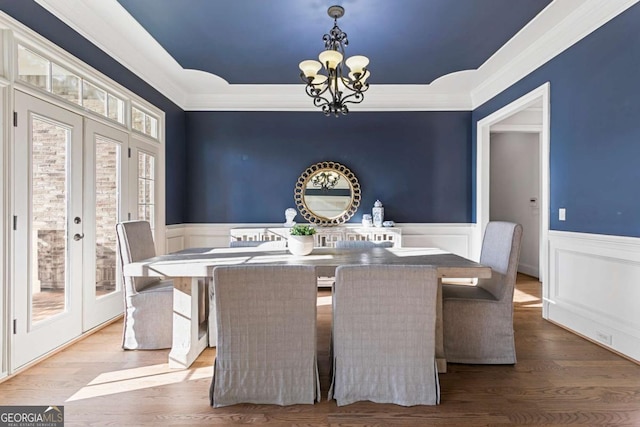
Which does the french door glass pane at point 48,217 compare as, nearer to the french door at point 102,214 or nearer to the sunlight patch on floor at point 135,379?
the french door at point 102,214

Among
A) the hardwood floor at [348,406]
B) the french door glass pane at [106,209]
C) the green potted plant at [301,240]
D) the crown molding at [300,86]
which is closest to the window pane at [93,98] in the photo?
the french door glass pane at [106,209]

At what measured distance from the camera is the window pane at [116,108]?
326 cm

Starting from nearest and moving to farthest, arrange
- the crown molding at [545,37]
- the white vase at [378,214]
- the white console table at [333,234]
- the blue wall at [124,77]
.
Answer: the blue wall at [124,77] < the crown molding at [545,37] < the white console table at [333,234] < the white vase at [378,214]

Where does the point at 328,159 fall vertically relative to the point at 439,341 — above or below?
above

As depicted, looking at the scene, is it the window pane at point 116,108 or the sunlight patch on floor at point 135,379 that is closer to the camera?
the sunlight patch on floor at point 135,379

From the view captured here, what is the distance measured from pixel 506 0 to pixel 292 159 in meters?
3.04

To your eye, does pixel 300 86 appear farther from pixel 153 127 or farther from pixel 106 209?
pixel 106 209

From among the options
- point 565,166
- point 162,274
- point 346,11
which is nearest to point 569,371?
point 565,166

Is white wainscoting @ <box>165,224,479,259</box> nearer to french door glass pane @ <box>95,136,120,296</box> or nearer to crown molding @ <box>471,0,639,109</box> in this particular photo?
french door glass pane @ <box>95,136,120,296</box>

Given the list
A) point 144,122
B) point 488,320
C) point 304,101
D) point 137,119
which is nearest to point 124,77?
point 137,119

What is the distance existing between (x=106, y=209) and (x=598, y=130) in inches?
169

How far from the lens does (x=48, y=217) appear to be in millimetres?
2514

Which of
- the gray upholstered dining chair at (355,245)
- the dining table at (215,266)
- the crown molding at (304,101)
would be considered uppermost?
the crown molding at (304,101)

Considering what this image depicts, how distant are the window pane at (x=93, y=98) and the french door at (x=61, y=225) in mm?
147
